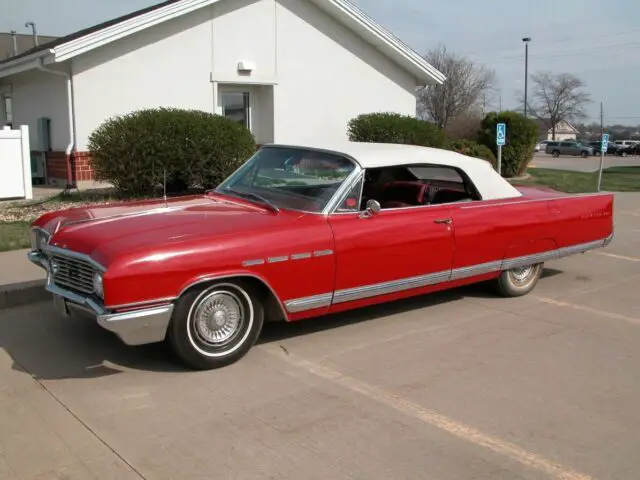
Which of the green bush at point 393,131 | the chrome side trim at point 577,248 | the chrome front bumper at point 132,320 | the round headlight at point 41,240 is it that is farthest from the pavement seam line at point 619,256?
the round headlight at point 41,240

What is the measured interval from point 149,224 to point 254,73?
12731 mm

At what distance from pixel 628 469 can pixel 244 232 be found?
2739 mm

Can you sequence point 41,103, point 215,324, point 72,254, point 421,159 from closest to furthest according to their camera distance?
point 72,254 → point 215,324 → point 421,159 → point 41,103

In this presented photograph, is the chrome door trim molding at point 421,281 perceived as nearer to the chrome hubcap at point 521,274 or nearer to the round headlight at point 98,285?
the chrome hubcap at point 521,274

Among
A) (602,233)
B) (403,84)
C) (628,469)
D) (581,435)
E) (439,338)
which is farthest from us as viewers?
(403,84)

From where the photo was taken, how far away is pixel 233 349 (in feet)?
15.3

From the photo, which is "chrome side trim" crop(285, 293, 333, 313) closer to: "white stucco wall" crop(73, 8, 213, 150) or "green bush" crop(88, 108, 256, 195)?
"green bush" crop(88, 108, 256, 195)

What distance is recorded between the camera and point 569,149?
199 feet

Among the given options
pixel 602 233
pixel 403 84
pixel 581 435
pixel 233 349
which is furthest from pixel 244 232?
pixel 403 84

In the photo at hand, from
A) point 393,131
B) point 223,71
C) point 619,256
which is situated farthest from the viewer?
point 223,71

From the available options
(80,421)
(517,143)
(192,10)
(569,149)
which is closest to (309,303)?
(80,421)

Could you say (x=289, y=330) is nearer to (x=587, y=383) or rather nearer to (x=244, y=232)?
(x=244, y=232)

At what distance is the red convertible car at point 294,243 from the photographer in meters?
4.26

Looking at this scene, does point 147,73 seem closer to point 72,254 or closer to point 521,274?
point 521,274
